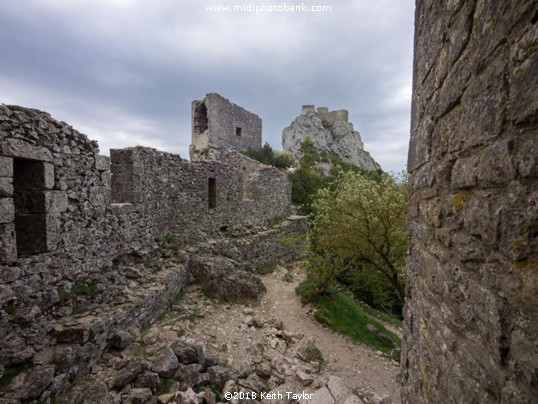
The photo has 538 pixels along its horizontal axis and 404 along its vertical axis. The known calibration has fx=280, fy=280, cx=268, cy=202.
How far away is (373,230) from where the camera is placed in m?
8.69

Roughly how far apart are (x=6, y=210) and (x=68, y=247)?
1314 millimetres

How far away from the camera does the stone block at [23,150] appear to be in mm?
3895

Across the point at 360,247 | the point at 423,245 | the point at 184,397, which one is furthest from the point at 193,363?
the point at 360,247

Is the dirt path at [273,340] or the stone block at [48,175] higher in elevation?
the stone block at [48,175]

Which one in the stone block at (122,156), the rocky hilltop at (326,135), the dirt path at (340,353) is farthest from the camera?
the rocky hilltop at (326,135)

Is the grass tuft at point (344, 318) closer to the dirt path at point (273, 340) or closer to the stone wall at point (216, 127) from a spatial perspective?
the dirt path at point (273, 340)

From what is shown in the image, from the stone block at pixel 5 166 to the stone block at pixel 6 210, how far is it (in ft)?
1.15

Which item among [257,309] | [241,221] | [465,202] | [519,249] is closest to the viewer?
[519,249]

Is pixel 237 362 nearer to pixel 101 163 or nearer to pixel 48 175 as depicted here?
pixel 48 175

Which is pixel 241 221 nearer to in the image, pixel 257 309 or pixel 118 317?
pixel 257 309

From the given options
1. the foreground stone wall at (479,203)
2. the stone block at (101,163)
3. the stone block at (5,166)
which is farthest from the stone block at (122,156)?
the foreground stone wall at (479,203)

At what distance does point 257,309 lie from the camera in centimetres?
823

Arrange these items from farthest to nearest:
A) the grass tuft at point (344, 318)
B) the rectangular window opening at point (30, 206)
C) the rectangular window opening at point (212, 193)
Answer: the rectangular window opening at point (212, 193), the grass tuft at point (344, 318), the rectangular window opening at point (30, 206)

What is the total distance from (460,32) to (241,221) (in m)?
11.0
